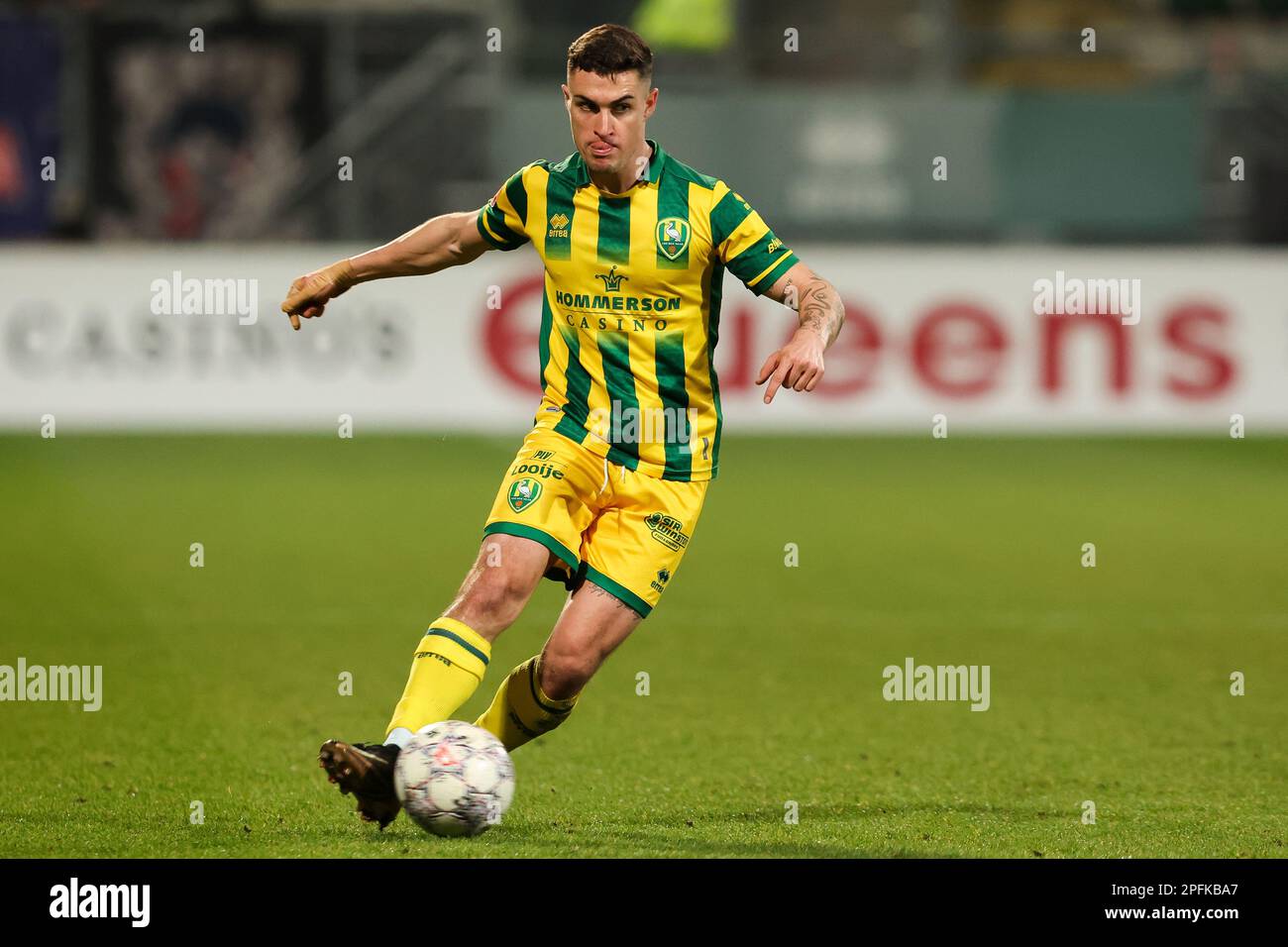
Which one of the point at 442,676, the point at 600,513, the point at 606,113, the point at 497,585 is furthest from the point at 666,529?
the point at 606,113

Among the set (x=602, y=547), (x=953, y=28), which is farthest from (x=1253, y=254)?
(x=602, y=547)

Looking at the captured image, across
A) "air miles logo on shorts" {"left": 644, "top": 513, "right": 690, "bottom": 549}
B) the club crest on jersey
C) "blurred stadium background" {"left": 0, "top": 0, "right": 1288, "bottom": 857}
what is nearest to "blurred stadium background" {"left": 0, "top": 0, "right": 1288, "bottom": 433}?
"blurred stadium background" {"left": 0, "top": 0, "right": 1288, "bottom": 857}

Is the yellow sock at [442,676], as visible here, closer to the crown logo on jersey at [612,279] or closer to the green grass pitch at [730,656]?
the green grass pitch at [730,656]

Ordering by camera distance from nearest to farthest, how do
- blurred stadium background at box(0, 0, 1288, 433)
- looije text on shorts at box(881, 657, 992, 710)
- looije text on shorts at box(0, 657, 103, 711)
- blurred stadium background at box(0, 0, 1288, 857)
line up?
looije text on shorts at box(0, 657, 103, 711)
looije text on shorts at box(881, 657, 992, 710)
blurred stadium background at box(0, 0, 1288, 857)
blurred stadium background at box(0, 0, 1288, 433)

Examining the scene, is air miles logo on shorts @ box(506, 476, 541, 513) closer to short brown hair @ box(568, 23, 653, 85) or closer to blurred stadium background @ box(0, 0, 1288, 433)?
short brown hair @ box(568, 23, 653, 85)

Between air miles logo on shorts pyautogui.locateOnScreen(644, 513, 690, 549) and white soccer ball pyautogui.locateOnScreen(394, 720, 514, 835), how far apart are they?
0.86 meters

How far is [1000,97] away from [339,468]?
7.06 metres

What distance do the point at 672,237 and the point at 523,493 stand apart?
852 mm

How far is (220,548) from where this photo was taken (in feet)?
39.4

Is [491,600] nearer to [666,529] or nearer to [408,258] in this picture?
[666,529]

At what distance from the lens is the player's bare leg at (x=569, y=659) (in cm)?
575

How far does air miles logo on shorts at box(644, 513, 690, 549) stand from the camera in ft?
19.2

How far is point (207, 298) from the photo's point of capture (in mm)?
17391
